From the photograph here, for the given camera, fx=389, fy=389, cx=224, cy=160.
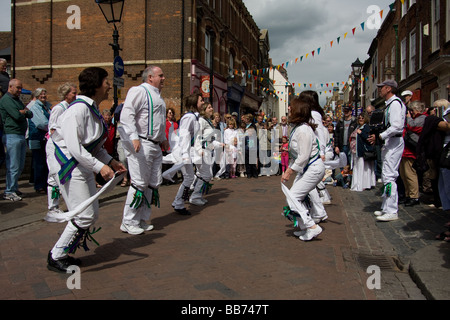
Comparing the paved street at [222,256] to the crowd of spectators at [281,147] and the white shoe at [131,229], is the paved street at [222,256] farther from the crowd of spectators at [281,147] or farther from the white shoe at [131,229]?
the crowd of spectators at [281,147]

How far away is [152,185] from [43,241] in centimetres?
150

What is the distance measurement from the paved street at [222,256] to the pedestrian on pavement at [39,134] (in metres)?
1.11

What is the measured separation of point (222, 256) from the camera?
4152 mm

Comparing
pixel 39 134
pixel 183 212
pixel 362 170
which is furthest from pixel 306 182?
pixel 39 134

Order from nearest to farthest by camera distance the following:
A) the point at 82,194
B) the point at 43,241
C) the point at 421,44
A: the point at 82,194 < the point at 43,241 < the point at 421,44

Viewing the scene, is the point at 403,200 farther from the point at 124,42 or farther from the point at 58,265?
the point at 124,42

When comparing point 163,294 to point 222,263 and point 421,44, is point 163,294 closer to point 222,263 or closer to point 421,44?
point 222,263

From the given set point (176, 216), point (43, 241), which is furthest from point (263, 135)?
point (43, 241)

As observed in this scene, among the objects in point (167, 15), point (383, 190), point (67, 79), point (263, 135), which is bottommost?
point (383, 190)

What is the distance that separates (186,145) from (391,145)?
10.4ft

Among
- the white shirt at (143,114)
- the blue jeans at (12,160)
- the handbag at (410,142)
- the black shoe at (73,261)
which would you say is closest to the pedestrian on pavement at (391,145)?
the handbag at (410,142)

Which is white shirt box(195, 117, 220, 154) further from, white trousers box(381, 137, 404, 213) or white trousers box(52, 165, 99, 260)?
white trousers box(52, 165, 99, 260)

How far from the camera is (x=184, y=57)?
65.7 ft

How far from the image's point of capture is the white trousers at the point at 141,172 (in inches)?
199
